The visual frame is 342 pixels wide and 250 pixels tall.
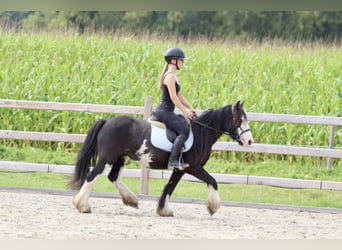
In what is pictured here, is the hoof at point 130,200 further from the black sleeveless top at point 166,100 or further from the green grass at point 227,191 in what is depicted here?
the green grass at point 227,191

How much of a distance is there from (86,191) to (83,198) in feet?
0.22

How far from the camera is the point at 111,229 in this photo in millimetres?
5258

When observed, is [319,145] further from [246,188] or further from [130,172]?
[130,172]

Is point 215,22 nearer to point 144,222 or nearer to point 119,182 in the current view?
point 119,182

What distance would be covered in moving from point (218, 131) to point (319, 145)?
4199 millimetres

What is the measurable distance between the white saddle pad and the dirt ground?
606 mm

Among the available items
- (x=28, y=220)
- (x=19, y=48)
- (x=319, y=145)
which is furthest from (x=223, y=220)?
(x=19, y=48)

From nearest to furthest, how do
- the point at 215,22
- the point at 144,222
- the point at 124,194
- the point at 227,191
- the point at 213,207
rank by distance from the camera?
1. the point at 144,222
2. the point at 213,207
3. the point at 124,194
4. the point at 227,191
5. the point at 215,22

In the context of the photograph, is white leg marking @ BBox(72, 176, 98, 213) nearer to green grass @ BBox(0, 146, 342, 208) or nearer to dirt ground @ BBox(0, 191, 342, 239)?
dirt ground @ BBox(0, 191, 342, 239)

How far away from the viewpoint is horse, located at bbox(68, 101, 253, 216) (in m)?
6.12

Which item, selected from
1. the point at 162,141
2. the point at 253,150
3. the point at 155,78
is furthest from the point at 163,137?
the point at 155,78

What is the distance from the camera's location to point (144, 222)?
5.79 meters

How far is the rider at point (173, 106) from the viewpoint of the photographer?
19.1 feet

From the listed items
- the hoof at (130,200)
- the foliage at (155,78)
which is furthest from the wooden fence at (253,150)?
the foliage at (155,78)
